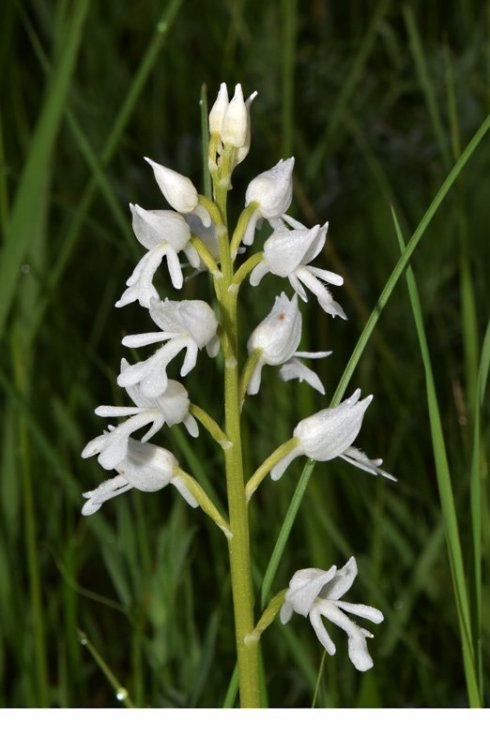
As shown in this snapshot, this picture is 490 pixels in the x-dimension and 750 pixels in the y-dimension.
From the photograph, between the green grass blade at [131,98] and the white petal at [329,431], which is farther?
the green grass blade at [131,98]

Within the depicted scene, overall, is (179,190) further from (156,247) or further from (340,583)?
(340,583)

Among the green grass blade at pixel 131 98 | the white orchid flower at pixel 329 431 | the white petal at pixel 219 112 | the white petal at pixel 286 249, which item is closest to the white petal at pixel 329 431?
the white orchid flower at pixel 329 431

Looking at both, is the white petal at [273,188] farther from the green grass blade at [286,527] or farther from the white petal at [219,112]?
the green grass blade at [286,527]

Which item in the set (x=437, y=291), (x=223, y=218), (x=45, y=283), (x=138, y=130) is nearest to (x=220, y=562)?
(x=45, y=283)

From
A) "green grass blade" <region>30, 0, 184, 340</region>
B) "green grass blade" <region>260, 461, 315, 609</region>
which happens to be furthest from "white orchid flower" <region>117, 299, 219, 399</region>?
"green grass blade" <region>30, 0, 184, 340</region>

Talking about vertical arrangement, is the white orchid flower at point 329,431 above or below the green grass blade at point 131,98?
below
